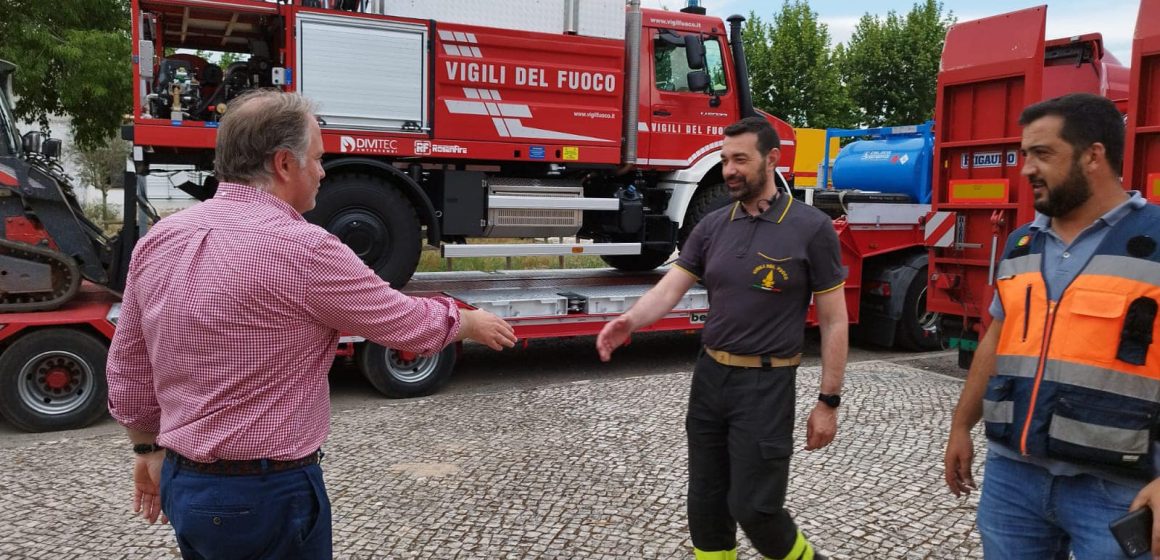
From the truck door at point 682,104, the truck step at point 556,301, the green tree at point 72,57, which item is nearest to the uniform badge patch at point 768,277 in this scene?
the truck step at point 556,301

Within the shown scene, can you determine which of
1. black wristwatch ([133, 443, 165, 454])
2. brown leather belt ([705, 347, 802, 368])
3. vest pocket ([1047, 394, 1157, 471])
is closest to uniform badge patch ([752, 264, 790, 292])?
brown leather belt ([705, 347, 802, 368])

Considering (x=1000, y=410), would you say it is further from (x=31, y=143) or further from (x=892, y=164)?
(x=892, y=164)

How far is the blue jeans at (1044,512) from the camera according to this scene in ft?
7.32

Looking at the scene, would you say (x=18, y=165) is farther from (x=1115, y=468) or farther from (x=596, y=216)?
(x=1115, y=468)

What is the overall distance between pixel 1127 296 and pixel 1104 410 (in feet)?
0.93

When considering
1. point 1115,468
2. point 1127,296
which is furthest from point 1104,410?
point 1127,296

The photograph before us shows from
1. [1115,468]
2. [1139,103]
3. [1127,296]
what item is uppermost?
[1139,103]

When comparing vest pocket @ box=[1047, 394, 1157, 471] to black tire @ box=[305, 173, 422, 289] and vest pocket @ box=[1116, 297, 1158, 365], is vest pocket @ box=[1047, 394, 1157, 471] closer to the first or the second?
vest pocket @ box=[1116, 297, 1158, 365]

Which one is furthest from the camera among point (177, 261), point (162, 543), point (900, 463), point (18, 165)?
point (18, 165)

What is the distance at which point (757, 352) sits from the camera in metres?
3.29

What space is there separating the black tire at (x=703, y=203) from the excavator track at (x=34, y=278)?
5.63 m

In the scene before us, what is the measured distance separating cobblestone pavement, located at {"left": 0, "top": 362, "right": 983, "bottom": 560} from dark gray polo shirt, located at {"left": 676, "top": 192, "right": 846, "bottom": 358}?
1302 mm

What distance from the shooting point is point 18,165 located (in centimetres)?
661

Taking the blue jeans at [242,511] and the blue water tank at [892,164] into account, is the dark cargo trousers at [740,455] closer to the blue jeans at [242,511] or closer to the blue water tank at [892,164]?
the blue jeans at [242,511]
